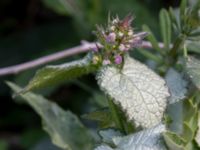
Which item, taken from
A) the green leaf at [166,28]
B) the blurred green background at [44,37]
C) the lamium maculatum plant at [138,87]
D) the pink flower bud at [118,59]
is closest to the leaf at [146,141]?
the lamium maculatum plant at [138,87]

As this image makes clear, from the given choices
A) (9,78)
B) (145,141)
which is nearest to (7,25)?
(9,78)

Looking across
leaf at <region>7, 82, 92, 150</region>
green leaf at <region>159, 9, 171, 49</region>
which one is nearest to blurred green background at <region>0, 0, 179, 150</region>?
leaf at <region>7, 82, 92, 150</region>

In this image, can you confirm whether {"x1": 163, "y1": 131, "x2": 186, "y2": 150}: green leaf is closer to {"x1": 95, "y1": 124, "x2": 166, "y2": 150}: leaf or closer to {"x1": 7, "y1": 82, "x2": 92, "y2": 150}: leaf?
{"x1": 95, "y1": 124, "x2": 166, "y2": 150}: leaf

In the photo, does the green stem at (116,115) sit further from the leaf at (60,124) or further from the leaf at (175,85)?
the leaf at (60,124)

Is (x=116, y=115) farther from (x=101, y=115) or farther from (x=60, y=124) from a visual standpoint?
(x=60, y=124)

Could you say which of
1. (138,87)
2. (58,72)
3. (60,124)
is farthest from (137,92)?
(60,124)

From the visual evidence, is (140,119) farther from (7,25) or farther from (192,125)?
(7,25)
